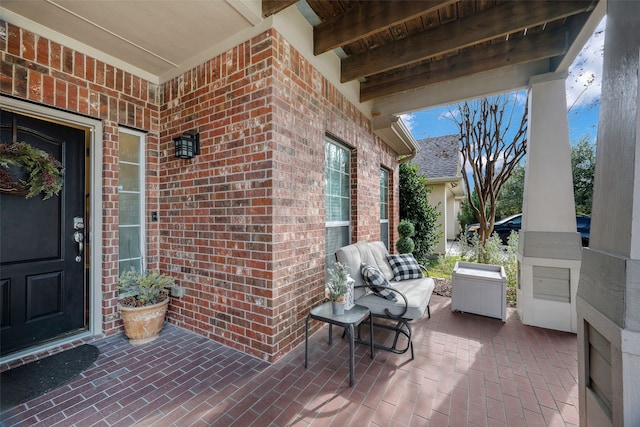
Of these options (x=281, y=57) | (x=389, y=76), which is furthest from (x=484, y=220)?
(x=281, y=57)

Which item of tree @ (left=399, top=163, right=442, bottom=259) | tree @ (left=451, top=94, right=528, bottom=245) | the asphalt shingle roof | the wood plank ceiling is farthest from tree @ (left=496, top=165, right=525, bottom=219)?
the wood plank ceiling

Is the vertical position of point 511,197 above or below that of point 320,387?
above

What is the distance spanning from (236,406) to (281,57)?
2.98m

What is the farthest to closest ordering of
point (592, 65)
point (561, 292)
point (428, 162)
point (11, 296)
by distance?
point (428, 162), point (592, 65), point (561, 292), point (11, 296)

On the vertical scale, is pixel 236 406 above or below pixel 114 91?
below

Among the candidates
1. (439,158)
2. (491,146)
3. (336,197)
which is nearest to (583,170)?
(439,158)

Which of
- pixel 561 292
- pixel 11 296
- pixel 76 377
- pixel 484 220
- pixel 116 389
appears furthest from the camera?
pixel 484 220

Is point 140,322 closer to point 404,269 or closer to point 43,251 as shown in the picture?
point 43,251

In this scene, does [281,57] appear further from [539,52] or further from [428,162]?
[428,162]

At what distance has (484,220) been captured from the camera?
564 cm

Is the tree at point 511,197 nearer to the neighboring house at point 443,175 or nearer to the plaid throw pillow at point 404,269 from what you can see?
the neighboring house at point 443,175

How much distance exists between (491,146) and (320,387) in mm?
6032

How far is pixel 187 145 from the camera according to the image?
2965mm

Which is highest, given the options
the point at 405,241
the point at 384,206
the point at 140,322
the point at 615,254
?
the point at 384,206
